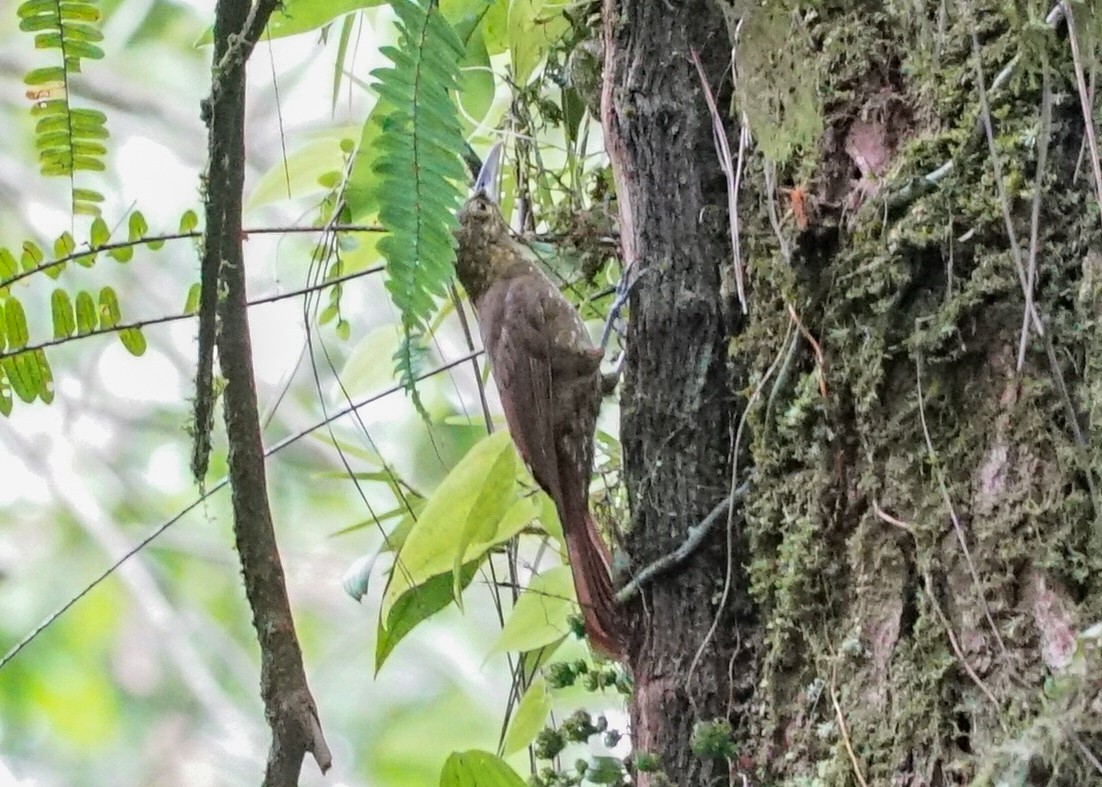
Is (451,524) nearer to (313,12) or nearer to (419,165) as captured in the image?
(419,165)

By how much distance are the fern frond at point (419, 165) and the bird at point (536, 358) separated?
0.48 meters

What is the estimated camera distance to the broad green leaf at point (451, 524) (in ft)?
5.14

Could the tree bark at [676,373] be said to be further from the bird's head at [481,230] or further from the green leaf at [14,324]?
the green leaf at [14,324]

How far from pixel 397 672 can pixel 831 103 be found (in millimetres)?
3346

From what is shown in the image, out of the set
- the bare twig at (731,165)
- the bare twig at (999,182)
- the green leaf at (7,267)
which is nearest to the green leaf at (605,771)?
the bare twig at (731,165)

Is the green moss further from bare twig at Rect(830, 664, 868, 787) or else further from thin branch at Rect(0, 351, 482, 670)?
thin branch at Rect(0, 351, 482, 670)

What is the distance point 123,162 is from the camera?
3230 millimetres

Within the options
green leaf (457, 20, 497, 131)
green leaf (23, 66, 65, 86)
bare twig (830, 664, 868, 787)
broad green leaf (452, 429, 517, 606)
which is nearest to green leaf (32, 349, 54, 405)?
green leaf (23, 66, 65, 86)

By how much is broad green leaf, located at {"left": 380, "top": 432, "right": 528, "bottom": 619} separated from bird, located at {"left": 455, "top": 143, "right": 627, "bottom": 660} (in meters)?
0.10

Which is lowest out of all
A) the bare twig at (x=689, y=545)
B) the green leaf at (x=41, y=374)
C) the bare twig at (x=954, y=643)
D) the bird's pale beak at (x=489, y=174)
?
the bare twig at (x=954, y=643)

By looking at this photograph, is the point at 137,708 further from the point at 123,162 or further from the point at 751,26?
the point at 751,26

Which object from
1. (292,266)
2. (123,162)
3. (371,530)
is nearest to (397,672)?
(371,530)

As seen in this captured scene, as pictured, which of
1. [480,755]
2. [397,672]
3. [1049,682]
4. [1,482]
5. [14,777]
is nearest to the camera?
[1049,682]

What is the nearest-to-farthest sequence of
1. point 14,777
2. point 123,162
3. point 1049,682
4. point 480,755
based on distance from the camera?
point 1049,682, point 480,755, point 123,162, point 14,777
